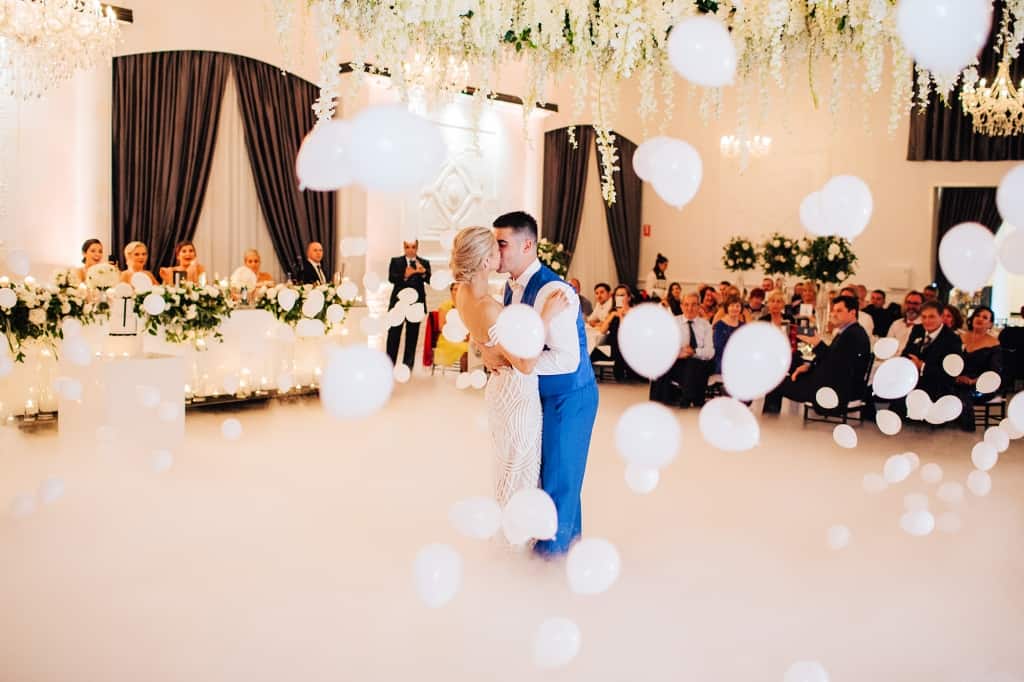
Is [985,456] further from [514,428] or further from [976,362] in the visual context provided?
[976,362]

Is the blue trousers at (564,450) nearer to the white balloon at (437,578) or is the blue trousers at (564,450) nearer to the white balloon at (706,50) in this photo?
the white balloon at (437,578)

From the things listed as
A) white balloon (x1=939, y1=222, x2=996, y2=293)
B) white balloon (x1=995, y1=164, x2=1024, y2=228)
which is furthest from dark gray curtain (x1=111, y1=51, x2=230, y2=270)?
white balloon (x1=995, y1=164, x2=1024, y2=228)

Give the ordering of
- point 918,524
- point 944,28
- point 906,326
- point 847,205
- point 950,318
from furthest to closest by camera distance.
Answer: point 906,326 → point 950,318 → point 918,524 → point 847,205 → point 944,28

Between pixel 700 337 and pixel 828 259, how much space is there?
269 cm

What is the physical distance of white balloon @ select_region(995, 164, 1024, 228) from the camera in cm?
292

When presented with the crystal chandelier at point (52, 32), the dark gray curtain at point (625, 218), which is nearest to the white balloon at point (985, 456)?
the crystal chandelier at point (52, 32)

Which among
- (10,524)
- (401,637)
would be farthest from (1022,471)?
(10,524)

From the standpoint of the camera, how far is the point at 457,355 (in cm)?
953

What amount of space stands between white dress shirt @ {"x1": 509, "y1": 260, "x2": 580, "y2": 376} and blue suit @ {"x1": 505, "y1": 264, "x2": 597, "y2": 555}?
0.23 feet

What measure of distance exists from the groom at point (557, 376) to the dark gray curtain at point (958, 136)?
9.80 meters

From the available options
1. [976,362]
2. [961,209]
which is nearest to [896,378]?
[976,362]

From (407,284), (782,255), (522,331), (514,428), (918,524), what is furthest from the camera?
(782,255)

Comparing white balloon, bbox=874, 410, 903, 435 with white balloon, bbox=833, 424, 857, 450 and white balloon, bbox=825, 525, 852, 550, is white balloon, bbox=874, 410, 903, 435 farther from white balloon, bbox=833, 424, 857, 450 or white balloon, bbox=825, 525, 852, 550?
A: white balloon, bbox=825, 525, 852, 550

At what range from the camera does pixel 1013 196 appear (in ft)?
9.63
